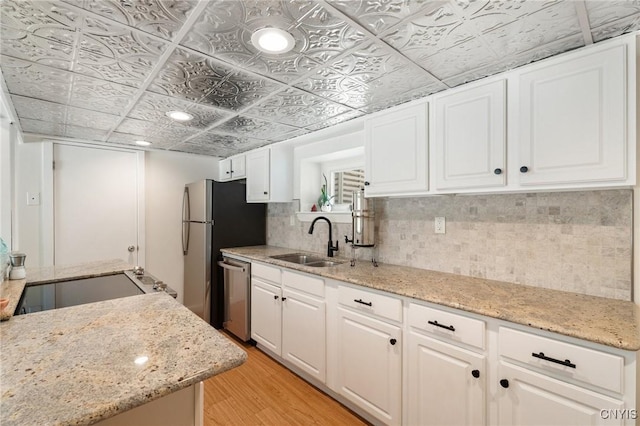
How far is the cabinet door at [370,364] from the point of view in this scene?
1.67 m

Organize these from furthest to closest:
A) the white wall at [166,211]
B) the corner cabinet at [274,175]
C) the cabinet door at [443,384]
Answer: the white wall at [166,211] → the corner cabinet at [274,175] → the cabinet door at [443,384]

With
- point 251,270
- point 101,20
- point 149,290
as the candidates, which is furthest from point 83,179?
point 101,20

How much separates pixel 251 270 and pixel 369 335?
1454 mm

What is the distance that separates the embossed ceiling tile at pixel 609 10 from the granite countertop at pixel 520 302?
120 cm

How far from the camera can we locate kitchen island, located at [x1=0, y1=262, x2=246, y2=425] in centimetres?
66

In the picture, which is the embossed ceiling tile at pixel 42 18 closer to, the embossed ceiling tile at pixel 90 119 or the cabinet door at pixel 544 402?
the embossed ceiling tile at pixel 90 119

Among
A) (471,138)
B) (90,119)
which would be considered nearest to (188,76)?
(90,119)

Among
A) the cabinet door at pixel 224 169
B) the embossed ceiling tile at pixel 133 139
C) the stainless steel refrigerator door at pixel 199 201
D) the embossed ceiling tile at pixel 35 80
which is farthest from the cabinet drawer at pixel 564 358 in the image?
the cabinet door at pixel 224 169

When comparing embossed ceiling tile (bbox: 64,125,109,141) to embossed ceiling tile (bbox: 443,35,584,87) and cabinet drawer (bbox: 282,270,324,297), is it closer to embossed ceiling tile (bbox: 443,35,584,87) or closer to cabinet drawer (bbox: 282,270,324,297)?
cabinet drawer (bbox: 282,270,324,297)

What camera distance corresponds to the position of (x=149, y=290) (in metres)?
1.55

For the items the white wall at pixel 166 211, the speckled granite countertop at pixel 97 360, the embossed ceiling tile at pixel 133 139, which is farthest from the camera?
the white wall at pixel 166 211

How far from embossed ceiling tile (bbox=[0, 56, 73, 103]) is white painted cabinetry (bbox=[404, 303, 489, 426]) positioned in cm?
236

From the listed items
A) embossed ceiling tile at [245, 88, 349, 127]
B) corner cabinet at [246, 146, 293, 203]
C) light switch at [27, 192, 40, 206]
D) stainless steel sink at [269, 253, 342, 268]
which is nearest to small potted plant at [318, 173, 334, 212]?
corner cabinet at [246, 146, 293, 203]

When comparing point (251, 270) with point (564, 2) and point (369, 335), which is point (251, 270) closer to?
point (369, 335)
